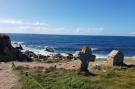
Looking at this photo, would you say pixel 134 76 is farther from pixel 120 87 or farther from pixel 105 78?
pixel 120 87

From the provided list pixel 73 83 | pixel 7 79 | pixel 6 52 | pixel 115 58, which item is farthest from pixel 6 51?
pixel 73 83

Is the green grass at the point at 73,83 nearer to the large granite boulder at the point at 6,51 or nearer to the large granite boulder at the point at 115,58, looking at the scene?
the large granite boulder at the point at 115,58

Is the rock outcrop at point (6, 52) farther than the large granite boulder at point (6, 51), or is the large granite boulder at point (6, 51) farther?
the rock outcrop at point (6, 52)

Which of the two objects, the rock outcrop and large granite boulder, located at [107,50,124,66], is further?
the rock outcrop

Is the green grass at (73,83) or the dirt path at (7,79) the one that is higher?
the green grass at (73,83)

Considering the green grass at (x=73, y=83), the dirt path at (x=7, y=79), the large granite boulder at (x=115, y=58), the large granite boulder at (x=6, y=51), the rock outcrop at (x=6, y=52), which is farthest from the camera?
the rock outcrop at (x=6, y=52)

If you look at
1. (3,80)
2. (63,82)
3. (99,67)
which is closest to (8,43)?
(99,67)

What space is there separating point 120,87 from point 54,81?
19.1 feet

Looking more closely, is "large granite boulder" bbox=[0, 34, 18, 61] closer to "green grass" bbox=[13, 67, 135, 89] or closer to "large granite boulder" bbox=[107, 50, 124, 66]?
"large granite boulder" bbox=[107, 50, 124, 66]

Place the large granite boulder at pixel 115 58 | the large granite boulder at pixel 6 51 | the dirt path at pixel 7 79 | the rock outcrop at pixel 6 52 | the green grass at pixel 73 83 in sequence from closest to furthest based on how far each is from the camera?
the green grass at pixel 73 83 < the dirt path at pixel 7 79 < the large granite boulder at pixel 115 58 < the large granite boulder at pixel 6 51 < the rock outcrop at pixel 6 52

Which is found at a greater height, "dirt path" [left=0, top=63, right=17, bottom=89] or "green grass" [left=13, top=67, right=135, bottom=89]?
"green grass" [left=13, top=67, right=135, bottom=89]

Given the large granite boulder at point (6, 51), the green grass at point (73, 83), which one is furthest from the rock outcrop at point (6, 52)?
the green grass at point (73, 83)

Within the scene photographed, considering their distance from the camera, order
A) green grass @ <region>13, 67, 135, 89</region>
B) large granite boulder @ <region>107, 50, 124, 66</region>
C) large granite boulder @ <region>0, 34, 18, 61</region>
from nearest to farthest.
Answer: green grass @ <region>13, 67, 135, 89</region> < large granite boulder @ <region>107, 50, 124, 66</region> < large granite boulder @ <region>0, 34, 18, 61</region>

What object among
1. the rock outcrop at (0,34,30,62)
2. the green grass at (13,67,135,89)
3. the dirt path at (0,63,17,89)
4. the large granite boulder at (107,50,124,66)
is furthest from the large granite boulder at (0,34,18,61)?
the green grass at (13,67,135,89)
